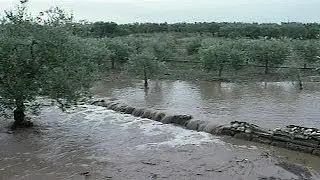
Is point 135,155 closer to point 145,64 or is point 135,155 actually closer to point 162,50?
point 145,64

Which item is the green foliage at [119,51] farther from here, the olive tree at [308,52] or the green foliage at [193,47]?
the olive tree at [308,52]

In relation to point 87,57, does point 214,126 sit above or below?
below

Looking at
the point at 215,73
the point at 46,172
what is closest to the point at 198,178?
the point at 46,172

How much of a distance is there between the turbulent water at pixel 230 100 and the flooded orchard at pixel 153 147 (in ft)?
0.25

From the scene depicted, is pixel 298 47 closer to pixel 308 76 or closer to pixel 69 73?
pixel 308 76

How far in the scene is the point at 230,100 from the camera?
1399 inches

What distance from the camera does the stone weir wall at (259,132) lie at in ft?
68.7

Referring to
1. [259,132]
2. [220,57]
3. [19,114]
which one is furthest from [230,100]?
[19,114]

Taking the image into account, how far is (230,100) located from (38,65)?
715 inches

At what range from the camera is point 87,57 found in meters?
24.4

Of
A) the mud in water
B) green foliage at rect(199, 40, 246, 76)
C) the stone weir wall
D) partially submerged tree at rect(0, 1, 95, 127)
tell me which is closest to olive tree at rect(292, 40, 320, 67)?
green foliage at rect(199, 40, 246, 76)

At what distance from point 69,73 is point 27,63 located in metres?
2.44

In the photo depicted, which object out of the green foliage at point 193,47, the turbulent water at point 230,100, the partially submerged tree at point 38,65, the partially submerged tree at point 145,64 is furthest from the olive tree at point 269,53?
the partially submerged tree at point 38,65

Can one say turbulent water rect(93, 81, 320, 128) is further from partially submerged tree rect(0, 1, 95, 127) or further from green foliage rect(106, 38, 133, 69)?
green foliage rect(106, 38, 133, 69)
